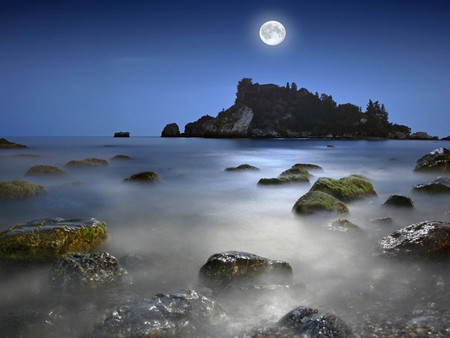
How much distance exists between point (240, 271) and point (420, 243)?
12.0 ft

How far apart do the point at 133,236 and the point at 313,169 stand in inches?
680

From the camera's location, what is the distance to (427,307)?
490 centimetres

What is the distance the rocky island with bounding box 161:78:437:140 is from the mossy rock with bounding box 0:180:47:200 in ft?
431

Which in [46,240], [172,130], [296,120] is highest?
[296,120]

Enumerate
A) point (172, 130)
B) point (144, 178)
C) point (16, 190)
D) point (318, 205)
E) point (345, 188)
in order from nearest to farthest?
point (318, 205), point (345, 188), point (16, 190), point (144, 178), point (172, 130)

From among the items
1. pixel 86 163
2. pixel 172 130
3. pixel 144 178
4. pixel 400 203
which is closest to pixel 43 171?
pixel 86 163

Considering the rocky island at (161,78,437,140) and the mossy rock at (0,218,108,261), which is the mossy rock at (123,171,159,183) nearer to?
the mossy rock at (0,218,108,261)

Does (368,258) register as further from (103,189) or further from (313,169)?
(313,169)

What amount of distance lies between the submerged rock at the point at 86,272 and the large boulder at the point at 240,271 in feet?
4.75

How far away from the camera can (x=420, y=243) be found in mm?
6531

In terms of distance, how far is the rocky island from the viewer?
148 meters

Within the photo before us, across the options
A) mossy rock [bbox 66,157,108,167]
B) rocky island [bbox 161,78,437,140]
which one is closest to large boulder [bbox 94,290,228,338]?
mossy rock [bbox 66,157,108,167]

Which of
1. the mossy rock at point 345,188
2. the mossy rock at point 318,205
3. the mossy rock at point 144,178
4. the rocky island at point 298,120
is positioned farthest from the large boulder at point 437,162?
the rocky island at point 298,120

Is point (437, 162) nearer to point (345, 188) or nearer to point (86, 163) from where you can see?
point (345, 188)
